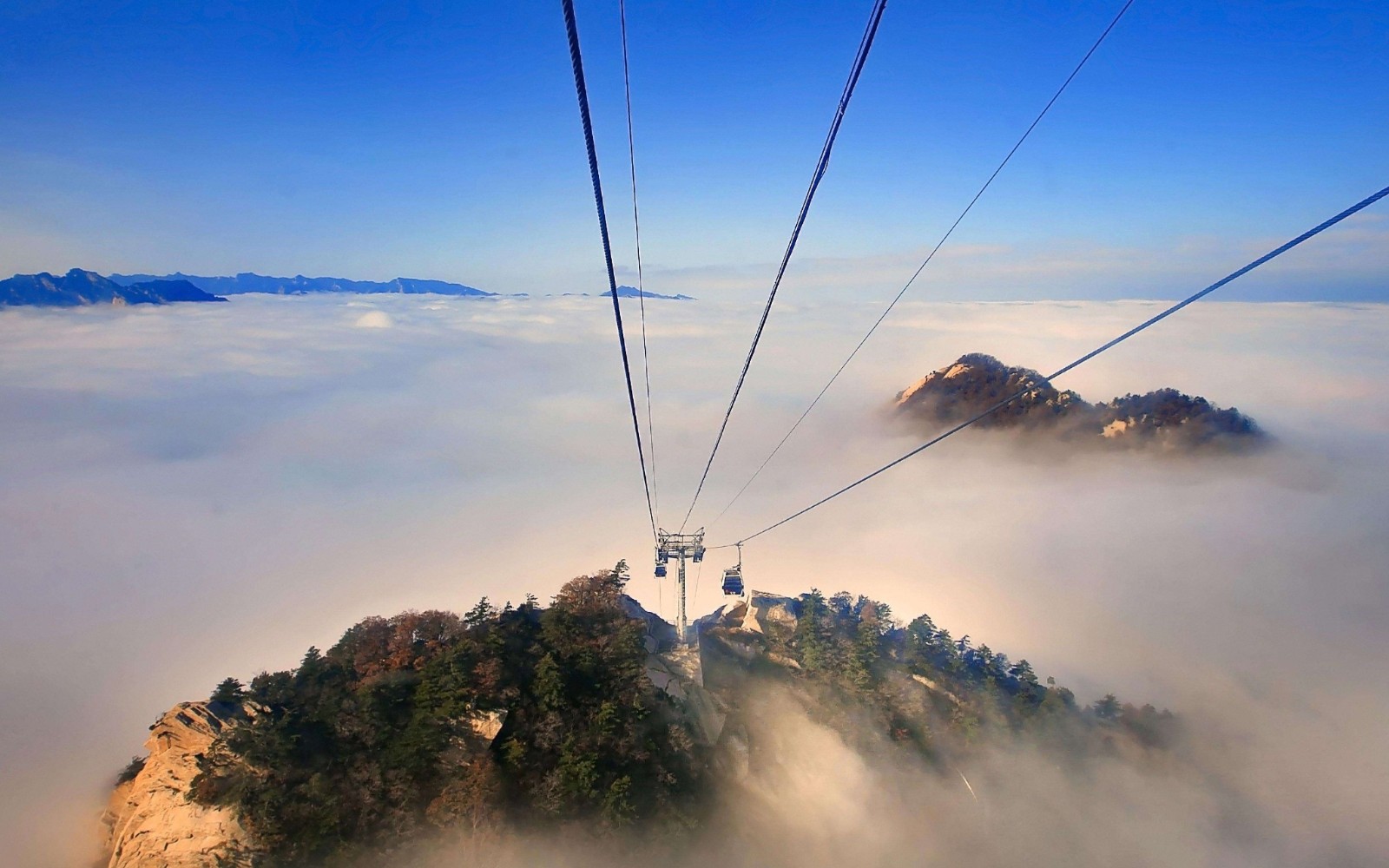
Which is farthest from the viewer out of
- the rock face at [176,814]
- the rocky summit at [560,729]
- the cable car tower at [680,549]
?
the cable car tower at [680,549]

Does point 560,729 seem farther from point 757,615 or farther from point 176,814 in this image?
point 757,615

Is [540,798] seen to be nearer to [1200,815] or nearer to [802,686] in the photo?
[802,686]

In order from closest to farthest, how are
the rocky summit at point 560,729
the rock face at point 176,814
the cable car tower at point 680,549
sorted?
the rock face at point 176,814 < the rocky summit at point 560,729 < the cable car tower at point 680,549

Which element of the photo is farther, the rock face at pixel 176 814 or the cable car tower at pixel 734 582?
the cable car tower at pixel 734 582

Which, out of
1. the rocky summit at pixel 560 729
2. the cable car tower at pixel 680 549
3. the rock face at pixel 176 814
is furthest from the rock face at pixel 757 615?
the rock face at pixel 176 814

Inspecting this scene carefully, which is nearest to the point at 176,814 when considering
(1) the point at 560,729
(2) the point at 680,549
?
(1) the point at 560,729

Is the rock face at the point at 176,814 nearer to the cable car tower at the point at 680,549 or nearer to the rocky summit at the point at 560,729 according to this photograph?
the rocky summit at the point at 560,729

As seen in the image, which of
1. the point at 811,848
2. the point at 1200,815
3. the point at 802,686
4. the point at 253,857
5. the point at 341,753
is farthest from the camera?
the point at 1200,815

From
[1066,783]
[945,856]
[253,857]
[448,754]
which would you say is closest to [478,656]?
[448,754]

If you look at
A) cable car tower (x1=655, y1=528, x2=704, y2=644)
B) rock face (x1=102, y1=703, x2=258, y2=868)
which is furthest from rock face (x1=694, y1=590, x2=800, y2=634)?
rock face (x1=102, y1=703, x2=258, y2=868)
